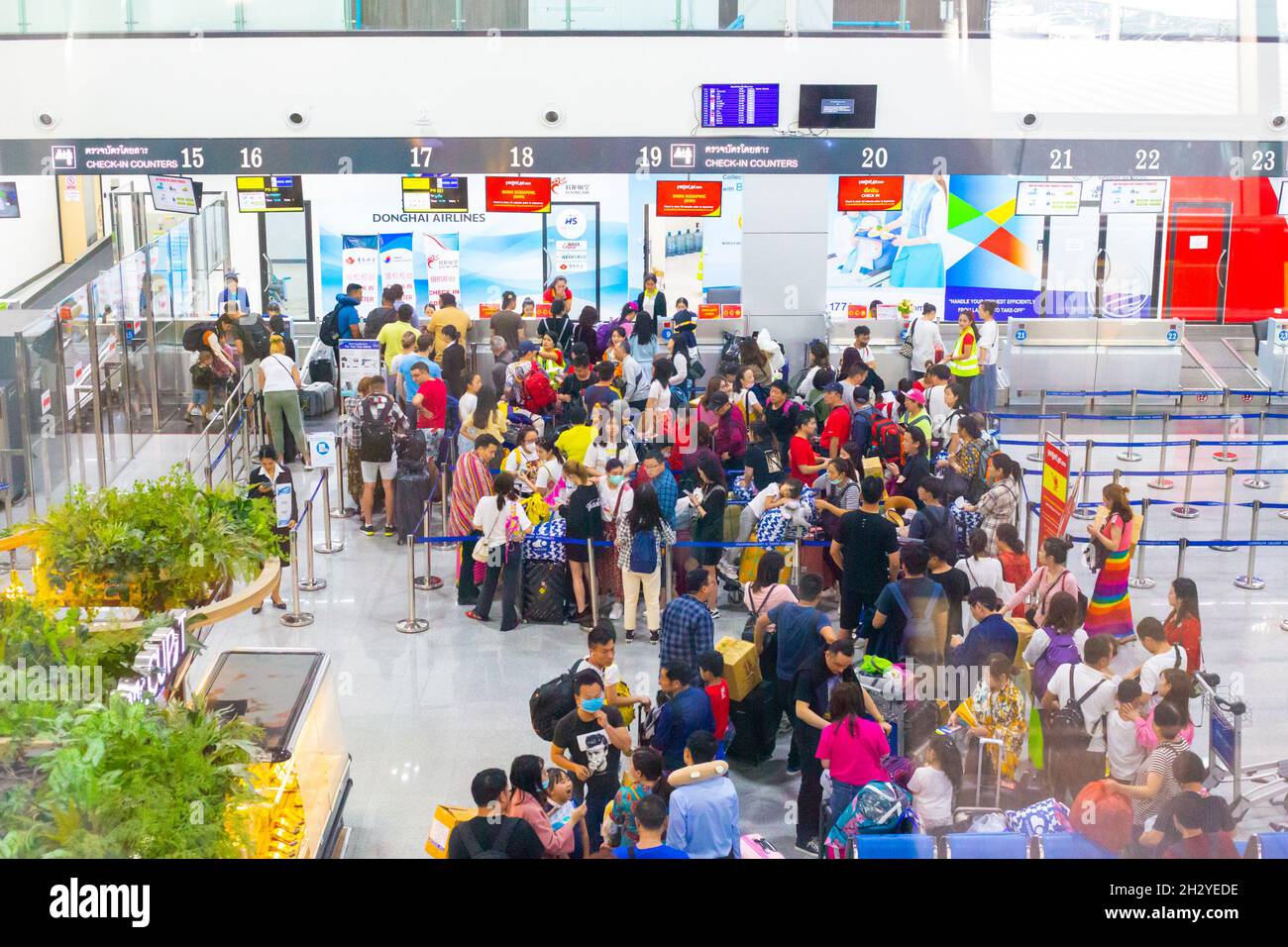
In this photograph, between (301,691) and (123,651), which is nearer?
(123,651)

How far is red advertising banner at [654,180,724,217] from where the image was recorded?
15023 mm

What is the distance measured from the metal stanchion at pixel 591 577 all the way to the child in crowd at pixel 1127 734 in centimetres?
393

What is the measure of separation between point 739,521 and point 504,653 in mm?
1997

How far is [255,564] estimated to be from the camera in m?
4.82

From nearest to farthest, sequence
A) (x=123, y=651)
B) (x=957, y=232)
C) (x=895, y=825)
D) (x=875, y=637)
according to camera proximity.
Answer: (x=123, y=651) < (x=895, y=825) < (x=875, y=637) < (x=957, y=232)

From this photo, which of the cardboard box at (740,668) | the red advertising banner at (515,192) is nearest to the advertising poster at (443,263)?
the red advertising banner at (515,192)

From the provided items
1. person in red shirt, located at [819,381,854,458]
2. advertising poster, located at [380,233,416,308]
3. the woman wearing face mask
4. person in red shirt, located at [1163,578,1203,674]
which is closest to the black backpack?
the woman wearing face mask

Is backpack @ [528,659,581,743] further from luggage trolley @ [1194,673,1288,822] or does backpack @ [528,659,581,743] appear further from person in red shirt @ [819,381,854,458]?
person in red shirt @ [819,381,854,458]

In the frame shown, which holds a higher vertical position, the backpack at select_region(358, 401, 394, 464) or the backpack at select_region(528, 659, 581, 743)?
the backpack at select_region(358, 401, 394, 464)

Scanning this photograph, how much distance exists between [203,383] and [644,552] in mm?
6196

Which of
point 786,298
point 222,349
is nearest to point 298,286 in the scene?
point 222,349

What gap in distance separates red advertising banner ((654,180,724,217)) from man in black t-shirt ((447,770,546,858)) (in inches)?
421

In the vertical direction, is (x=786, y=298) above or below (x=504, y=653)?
above

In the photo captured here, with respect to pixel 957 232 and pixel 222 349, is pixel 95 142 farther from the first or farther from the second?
pixel 957 232
